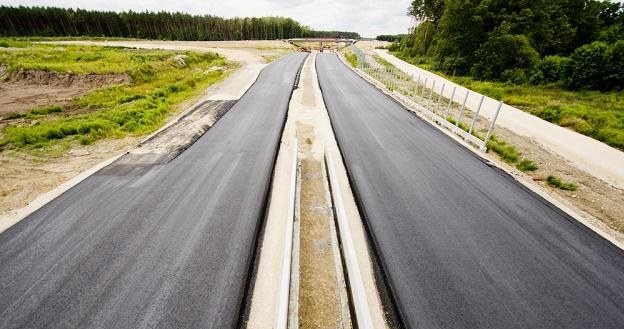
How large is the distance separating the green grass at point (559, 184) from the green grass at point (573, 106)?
542 cm

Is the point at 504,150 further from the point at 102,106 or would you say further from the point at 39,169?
the point at 102,106

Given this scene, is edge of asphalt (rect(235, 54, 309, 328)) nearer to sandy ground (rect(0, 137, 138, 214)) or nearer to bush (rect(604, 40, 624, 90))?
sandy ground (rect(0, 137, 138, 214))

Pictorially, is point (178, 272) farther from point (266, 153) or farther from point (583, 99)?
point (583, 99)

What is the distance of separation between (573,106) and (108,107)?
25.0 m

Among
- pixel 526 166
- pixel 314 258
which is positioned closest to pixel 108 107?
pixel 314 258

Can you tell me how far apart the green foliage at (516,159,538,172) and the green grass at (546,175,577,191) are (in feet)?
2.04

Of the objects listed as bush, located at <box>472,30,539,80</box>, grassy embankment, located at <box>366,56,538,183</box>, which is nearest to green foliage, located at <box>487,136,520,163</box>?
grassy embankment, located at <box>366,56,538,183</box>

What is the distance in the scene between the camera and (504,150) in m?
8.90

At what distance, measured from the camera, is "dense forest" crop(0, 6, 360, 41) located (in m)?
82.6

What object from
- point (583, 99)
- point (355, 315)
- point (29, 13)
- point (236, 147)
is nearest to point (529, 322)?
point (355, 315)

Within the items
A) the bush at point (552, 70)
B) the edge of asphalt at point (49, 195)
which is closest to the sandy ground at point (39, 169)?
the edge of asphalt at point (49, 195)

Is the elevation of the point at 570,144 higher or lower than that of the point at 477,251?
lower

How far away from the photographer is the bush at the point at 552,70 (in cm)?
1953

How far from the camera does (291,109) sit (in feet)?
44.9
